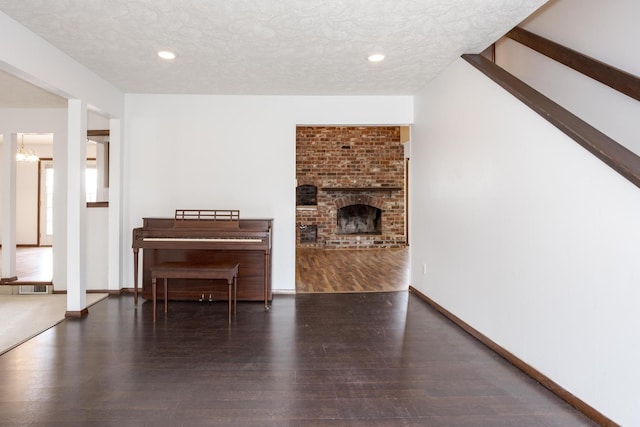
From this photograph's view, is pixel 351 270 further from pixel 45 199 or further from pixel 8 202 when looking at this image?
pixel 45 199

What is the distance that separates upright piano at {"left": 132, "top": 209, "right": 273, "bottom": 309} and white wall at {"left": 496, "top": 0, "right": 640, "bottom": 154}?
3054mm

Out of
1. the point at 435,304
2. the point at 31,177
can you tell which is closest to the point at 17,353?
the point at 435,304

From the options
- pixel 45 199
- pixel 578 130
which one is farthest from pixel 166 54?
pixel 45 199

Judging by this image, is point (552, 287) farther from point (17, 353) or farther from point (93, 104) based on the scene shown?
point (93, 104)

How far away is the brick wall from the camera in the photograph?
8.84 meters

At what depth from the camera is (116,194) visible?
14.5 ft

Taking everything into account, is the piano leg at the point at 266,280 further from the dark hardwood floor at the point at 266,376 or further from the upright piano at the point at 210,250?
the dark hardwood floor at the point at 266,376

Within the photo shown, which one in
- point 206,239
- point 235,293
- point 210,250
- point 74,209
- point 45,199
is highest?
point 45,199

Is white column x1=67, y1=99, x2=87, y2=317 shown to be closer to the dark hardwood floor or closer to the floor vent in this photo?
the dark hardwood floor

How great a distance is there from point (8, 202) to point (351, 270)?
4.86m

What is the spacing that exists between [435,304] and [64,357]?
3236 mm

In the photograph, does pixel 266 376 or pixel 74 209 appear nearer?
pixel 266 376

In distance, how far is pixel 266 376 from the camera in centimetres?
240

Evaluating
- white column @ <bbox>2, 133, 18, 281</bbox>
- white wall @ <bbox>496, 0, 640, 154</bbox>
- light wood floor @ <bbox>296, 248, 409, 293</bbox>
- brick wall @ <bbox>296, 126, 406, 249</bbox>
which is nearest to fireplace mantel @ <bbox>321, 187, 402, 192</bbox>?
brick wall @ <bbox>296, 126, 406, 249</bbox>
